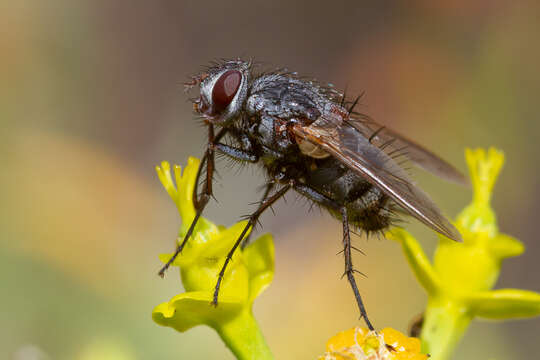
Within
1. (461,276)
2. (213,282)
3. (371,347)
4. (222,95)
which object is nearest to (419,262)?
(461,276)

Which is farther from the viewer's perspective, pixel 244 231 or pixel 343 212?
pixel 343 212

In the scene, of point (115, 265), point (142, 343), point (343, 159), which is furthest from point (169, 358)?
point (343, 159)

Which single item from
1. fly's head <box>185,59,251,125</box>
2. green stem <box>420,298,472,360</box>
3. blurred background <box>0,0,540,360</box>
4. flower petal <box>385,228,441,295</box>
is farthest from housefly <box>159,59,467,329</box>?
blurred background <box>0,0,540,360</box>

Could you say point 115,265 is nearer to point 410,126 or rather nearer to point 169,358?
point 169,358

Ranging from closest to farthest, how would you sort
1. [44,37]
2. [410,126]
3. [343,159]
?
[343,159] → [44,37] → [410,126]

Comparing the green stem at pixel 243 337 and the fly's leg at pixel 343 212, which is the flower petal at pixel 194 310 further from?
the fly's leg at pixel 343 212

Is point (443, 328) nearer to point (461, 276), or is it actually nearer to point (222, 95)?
point (461, 276)
